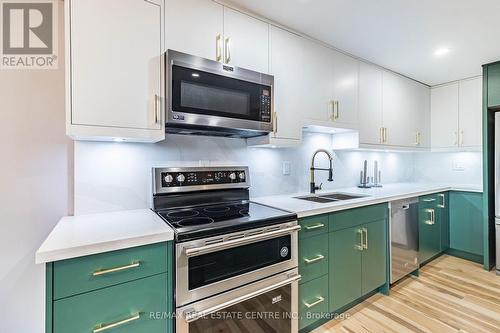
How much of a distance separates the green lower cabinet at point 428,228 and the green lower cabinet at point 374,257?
67 centimetres

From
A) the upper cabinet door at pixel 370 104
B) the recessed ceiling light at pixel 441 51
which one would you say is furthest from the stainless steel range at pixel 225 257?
the recessed ceiling light at pixel 441 51

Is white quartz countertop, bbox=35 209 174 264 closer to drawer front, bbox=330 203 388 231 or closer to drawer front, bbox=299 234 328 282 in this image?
drawer front, bbox=299 234 328 282

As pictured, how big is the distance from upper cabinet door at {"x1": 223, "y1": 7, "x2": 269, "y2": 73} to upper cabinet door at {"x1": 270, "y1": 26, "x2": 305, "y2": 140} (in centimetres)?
9

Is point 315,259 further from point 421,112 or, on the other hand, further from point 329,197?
point 421,112

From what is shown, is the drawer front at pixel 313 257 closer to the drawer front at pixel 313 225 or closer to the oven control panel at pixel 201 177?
the drawer front at pixel 313 225

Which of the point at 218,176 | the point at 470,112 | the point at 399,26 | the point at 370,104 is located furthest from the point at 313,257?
the point at 470,112

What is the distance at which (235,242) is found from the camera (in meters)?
1.23

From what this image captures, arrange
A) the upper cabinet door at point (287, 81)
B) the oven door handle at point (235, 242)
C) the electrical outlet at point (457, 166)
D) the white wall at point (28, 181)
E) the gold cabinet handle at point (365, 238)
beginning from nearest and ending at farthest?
the oven door handle at point (235, 242), the white wall at point (28, 181), the upper cabinet door at point (287, 81), the gold cabinet handle at point (365, 238), the electrical outlet at point (457, 166)

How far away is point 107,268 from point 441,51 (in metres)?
3.19

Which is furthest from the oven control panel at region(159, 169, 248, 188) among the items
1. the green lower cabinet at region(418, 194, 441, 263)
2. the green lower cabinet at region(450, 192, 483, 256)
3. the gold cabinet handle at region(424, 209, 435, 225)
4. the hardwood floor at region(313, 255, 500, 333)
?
the green lower cabinet at region(450, 192, 483, 256)

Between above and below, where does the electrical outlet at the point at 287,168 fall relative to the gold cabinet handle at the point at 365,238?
above

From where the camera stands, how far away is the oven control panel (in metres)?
1.59

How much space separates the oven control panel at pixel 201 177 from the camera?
1.59 metres

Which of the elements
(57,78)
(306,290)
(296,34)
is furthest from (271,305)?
(296,34)
